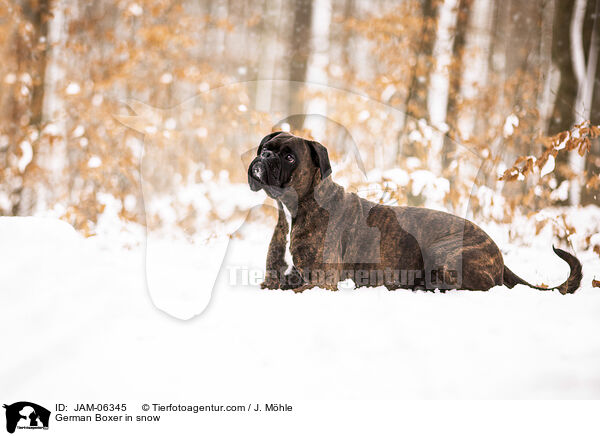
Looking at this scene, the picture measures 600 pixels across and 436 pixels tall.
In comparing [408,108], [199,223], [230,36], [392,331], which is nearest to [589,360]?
[392,331]

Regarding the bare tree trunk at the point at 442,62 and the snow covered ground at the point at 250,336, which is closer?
the snow covered ground at the point at 250,336

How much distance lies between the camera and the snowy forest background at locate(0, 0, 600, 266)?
2461 millimetres

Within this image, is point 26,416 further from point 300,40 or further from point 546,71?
point 546,71

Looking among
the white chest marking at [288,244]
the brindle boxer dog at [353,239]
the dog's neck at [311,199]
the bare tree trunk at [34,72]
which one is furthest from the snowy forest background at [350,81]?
the white chest marking at [288,244]

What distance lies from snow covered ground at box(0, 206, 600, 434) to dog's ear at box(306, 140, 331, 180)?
40 cm

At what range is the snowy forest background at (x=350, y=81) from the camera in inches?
96.9

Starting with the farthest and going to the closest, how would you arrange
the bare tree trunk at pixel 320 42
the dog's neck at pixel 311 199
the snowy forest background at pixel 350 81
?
the bare tree trunk at pixel 320 42
the snowy forest background at pixel 350 81
the dog's neck at pixel 311 199

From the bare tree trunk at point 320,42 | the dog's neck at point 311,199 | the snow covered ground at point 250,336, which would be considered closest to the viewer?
the snow covered ground at point 250,336

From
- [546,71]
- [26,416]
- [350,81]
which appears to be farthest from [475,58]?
[26,416]

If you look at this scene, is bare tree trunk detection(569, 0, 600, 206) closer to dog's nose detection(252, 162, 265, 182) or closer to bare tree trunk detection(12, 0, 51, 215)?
dog's nose detection(252, 162, 265, 182)

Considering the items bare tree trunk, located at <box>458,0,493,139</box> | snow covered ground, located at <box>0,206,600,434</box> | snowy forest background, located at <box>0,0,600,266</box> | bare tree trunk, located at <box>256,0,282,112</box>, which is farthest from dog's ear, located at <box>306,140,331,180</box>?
bare tree trunk, located at <box>458,0,493,139</box>

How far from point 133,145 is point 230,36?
107 centimetres

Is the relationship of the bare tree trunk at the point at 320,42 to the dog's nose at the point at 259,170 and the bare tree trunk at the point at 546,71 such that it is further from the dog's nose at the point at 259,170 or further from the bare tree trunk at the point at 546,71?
the bare tree trunk at the point at 546,71

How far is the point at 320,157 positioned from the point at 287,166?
5.4 inches
